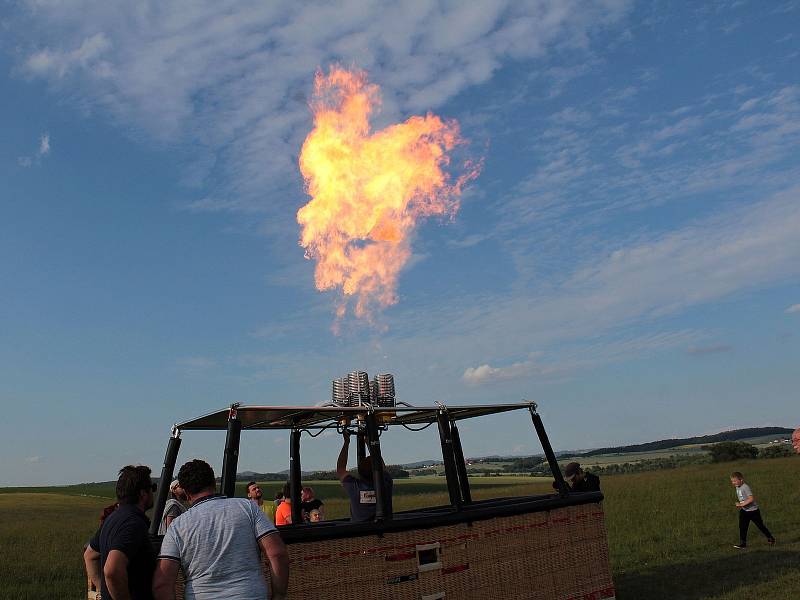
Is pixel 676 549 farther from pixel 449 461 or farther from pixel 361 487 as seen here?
pixel 361 487

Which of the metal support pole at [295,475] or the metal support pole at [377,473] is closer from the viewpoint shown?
the metal support pole at [377,473]

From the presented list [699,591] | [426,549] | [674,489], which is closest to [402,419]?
[426,549]

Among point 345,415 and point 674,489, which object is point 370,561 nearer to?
point 345,415

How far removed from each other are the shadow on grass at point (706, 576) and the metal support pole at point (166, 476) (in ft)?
20.3

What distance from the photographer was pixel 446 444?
6.89 m

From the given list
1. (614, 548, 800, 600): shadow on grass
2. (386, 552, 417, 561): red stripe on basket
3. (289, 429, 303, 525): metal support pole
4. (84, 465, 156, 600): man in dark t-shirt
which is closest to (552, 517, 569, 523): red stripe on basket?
(386, 552, 417, 561): red stripe on basket

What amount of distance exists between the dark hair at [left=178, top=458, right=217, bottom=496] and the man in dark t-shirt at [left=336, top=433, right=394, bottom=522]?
2.32 meters

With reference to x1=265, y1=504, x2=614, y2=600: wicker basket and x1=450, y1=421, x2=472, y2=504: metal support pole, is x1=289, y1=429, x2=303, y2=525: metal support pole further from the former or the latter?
x1=265, y1=504, x2=614, y2=600: wicker basket

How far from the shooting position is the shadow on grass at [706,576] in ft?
30.1

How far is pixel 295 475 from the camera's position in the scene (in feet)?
27.4

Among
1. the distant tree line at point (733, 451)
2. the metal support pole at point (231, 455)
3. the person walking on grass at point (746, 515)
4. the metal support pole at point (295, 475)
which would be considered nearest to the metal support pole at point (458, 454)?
the metal support pole at point (295, 475)

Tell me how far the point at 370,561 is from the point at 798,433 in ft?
12.8

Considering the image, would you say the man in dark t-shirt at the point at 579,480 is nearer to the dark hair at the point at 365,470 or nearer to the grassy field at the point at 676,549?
the grassy field at the point at 676,549

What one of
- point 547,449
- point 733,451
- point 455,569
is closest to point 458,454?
point 547,449
